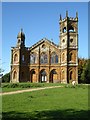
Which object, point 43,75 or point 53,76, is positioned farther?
point 43,75

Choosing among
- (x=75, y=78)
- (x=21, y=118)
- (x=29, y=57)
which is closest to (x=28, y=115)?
(x=21, y=118)

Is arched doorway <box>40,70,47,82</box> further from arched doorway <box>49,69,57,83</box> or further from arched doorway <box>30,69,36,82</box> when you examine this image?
arched doorway <box>30,69,36,82</box>

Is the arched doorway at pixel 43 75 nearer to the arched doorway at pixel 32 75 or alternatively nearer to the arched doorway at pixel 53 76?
the arched doorway at pixel 53 76

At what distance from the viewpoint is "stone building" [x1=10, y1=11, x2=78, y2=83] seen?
60.1 m

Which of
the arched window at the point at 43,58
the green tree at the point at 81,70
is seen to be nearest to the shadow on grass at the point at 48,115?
the green tree at the point at 81,70

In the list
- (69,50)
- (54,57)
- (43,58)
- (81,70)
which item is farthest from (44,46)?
(81,70)

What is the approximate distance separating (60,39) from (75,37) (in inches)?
153

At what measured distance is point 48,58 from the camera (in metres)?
62.8

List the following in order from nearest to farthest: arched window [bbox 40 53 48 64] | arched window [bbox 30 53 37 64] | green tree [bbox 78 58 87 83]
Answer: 1. green tree [bbox 78 58 87 83]
2. arched window [bbox 40 53 48 64]
3. arched window [bbox 30 53 37 64]

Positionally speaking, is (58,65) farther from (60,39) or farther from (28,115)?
(28,115)

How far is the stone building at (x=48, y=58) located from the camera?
6009 cm

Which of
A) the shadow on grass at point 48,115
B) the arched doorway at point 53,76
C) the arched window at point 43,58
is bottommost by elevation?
the shadow on grass at point 48,115

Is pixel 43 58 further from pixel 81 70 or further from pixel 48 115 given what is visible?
pixel 48 115

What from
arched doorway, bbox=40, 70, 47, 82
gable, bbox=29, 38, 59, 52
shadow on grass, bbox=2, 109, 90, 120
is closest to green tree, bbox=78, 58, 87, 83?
arched doorway, bbox=40, 70, 47, 82
